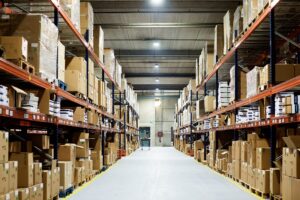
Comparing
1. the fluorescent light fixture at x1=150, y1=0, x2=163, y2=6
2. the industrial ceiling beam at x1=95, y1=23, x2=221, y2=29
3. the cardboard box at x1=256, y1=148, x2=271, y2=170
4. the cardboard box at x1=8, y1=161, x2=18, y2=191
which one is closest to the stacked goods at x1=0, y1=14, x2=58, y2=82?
the cardboard box at x1=8, y1=161, x2=18, y2=191

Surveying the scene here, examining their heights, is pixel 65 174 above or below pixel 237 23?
below

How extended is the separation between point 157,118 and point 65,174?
36.0 metres

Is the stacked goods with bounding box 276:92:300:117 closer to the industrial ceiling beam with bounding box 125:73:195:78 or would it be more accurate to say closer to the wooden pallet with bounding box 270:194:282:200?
the wooden pallet with bounding box 270:194:282:200

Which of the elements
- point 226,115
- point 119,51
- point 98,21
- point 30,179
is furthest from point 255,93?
point 119,51

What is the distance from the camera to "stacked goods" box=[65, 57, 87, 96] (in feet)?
30.1

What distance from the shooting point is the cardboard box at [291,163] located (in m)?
5.91

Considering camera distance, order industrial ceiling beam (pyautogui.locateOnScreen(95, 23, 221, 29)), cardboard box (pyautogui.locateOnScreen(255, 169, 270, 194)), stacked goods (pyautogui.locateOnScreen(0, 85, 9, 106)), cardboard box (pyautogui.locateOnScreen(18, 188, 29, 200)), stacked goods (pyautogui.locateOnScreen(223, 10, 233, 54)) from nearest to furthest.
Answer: stacked goods (pyautogui.locateOnScreen(0, 85, 9, 106)) < cardboard box (pyautogui.locateOnScreen(18, 188, 29, 200)) < cardboard box (pyautogui.locateOnScreen(255, 169, 270, 194)) < stacked goods (pyautogui.locateOnScreen(223, 10, 233, 54)) < industrial ceiling beam (pyautogui.locateOnScreen(95, 23, 221, 29))

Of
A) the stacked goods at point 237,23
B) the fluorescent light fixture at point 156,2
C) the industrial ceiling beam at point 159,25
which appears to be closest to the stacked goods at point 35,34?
the stacked goods at point 237,23

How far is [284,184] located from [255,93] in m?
2.92

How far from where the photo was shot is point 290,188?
19.9ft

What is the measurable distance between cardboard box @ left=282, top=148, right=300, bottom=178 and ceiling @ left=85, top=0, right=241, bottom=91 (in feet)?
28.2

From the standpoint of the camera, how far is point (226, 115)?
12.9 metres

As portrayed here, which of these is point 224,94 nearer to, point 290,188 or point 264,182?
point 264,182

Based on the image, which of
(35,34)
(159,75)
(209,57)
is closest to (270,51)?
(35,34)
